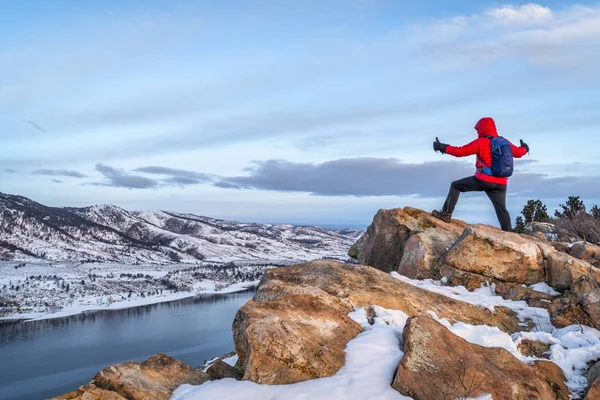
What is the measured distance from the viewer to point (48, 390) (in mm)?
54938

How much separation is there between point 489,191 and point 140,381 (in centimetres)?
1124

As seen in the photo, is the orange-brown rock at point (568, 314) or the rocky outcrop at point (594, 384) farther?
the orange-brown rock at point (568, 314)

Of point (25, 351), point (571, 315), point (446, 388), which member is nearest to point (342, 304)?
point (446, 388)

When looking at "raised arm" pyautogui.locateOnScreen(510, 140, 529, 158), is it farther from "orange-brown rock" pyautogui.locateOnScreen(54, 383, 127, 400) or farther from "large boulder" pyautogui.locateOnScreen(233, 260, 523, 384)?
"orange-brown rock" pyautogui.locateOnScreen(54, 383, 127, 400)

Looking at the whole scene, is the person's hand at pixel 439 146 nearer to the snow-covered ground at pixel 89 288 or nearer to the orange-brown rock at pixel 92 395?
the orange-brown rock at pixel 92 395

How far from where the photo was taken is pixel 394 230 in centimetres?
1556

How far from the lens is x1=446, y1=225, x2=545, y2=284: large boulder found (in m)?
12.3

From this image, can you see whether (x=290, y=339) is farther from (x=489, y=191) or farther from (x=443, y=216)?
(x=443, y=216)

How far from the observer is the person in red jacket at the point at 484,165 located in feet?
43.6

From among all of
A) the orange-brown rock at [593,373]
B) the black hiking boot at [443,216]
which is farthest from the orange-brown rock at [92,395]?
the black hiking boot at [443,216]

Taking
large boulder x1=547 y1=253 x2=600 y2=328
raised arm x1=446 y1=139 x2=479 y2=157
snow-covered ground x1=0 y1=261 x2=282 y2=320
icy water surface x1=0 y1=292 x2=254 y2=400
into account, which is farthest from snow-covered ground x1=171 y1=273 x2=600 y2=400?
snow-covered ground x1=0 y1=261 x2=282 y2=320

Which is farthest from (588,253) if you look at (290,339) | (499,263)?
(290,339)

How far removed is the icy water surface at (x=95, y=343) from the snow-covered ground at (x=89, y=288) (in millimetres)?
14678

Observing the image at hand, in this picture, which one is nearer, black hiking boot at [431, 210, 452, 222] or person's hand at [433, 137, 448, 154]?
person's hand at [433, 137, 448, 154]
